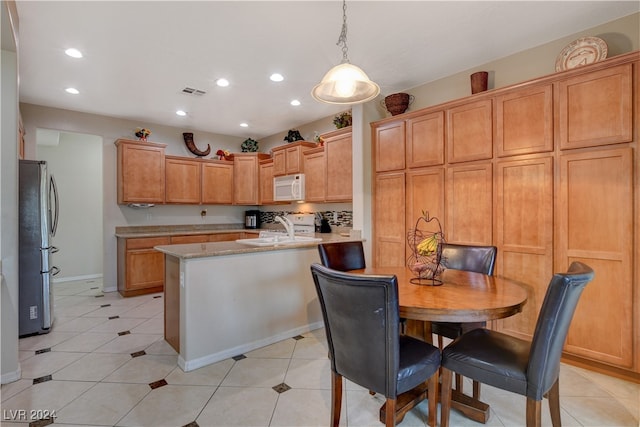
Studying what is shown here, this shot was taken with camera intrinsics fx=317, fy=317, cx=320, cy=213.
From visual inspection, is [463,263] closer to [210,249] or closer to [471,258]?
[471,258]

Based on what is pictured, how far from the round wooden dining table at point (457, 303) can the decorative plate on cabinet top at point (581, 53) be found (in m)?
1.87

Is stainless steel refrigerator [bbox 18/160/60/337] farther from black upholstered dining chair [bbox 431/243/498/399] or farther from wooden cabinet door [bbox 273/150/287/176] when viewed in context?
black upholstered dining chair [bbox 431/243/498/399]

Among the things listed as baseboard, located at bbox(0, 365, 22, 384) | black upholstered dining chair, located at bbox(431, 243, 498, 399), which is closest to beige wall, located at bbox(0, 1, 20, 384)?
baseboard, located at bbox(0, 365, 22, 384)

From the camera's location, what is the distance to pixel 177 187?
5.25 meters

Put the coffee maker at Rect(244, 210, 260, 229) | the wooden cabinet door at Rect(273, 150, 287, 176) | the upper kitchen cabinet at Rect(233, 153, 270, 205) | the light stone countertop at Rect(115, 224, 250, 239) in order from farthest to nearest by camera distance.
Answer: the coffee maker at Rect(244, 210, 260, 229), the upper kitchen cabinet at Rect(233, 153, 270, 205), the wooden cabinet door at Rect(273, 150, 287, 176), the light stone countertop at Rect(115, 224, 250, 239)

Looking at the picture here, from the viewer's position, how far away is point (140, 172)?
191 inches

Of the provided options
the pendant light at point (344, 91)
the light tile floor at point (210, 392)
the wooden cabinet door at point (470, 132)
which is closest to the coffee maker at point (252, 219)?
the light tile floor at point (210, 392)

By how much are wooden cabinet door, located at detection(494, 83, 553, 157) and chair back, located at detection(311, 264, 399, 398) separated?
2.12m

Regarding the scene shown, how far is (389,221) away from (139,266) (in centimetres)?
361

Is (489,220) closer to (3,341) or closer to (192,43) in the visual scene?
(192,43)

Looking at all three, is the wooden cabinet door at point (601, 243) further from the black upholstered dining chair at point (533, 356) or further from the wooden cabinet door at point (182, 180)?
the wooden cabinet door at point (182, 180)

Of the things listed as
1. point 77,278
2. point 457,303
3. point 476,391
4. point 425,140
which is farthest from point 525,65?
point 77,278

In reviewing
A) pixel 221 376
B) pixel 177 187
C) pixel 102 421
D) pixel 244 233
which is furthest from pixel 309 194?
pixel 102 421

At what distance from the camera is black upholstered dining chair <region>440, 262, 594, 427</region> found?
138 cm
